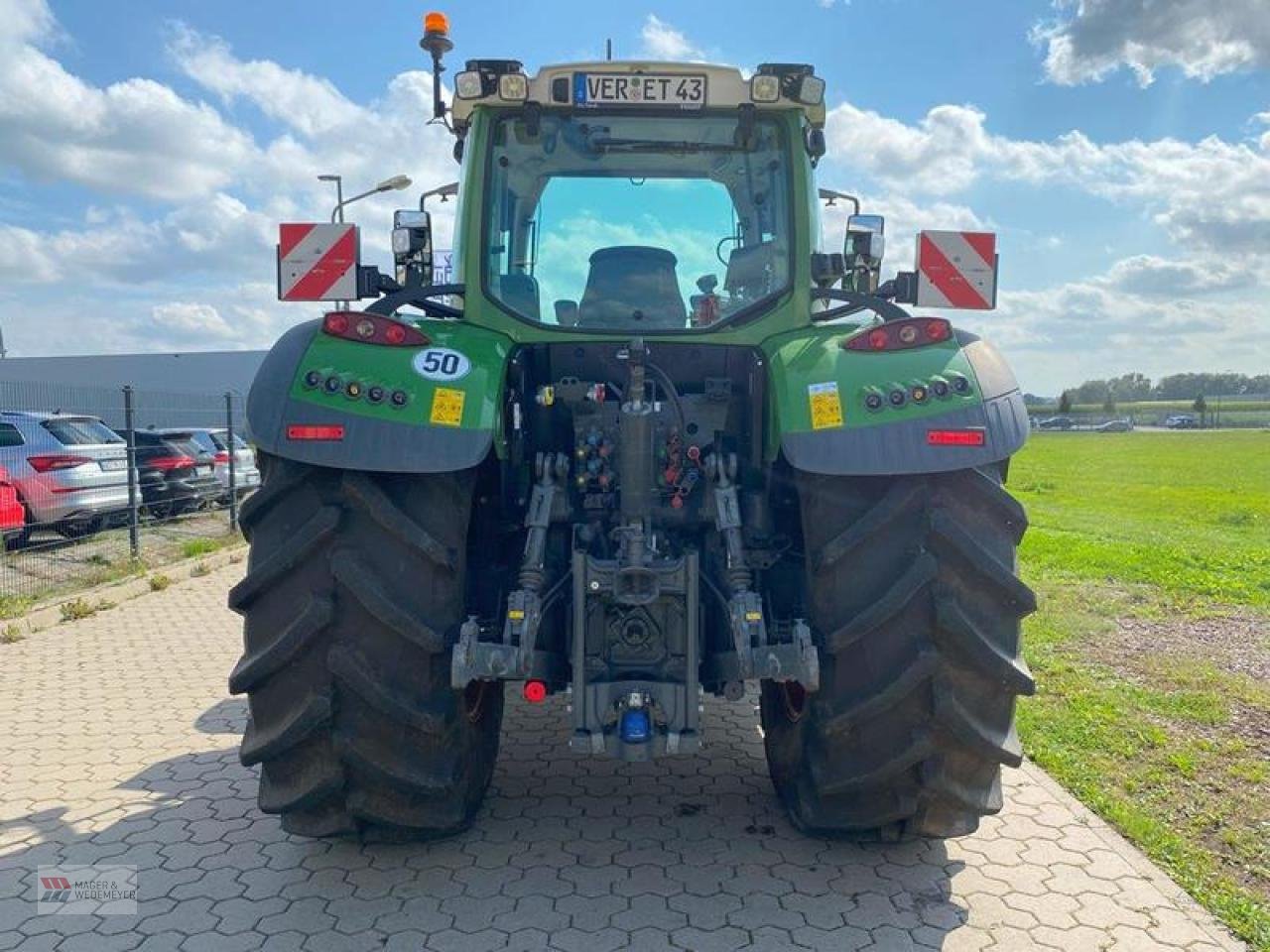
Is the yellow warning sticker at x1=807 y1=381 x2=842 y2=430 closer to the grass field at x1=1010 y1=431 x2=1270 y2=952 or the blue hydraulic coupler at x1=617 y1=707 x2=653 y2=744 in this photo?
the blue hydraulic coupler at x1=617 y1=707 x2=653 y2=744

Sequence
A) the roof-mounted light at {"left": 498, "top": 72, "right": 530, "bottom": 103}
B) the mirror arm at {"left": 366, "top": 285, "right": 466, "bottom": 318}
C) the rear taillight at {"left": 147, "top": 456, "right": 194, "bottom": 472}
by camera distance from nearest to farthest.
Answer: the roof-mounted light at {"left": 498, "top": 72, "right": 530, "bottom": 103}, the mirror arm at {"left": 366, "top": 285, "right": 466, "bottom": 318}, the rear taillight at {"left": 147, "top": 456, "right": 194, "bottom": 472}

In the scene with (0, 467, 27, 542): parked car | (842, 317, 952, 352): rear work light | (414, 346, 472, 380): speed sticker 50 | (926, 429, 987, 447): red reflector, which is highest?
(842, 317, 952, 352): rear work light

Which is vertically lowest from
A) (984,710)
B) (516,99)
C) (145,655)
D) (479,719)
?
(145,655)

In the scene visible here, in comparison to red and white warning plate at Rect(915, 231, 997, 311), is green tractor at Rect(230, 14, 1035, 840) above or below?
below

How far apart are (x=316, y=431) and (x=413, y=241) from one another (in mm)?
1619

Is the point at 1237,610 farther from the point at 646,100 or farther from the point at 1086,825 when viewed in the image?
the point at 646,100

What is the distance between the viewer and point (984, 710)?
3.14m

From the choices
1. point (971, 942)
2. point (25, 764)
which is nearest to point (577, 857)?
point (971, 942)

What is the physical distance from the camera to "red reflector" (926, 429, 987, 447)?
3.06 m

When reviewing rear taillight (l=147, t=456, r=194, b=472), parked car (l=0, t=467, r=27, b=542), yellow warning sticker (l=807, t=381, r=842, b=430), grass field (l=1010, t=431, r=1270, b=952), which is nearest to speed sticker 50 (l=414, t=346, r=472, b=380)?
yellow warning sticker (l=807, t=381, r=842, b=430)

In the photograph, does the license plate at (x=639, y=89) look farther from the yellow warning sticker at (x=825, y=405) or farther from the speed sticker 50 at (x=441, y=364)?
the yellow warning sticker at (x=825, y=405)

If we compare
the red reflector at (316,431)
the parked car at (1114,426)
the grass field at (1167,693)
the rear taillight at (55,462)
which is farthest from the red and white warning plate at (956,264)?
the parked car at (1114,426)

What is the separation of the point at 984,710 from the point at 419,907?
2025 millimetres

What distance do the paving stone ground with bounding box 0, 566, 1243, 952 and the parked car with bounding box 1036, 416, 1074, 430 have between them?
259 feet
